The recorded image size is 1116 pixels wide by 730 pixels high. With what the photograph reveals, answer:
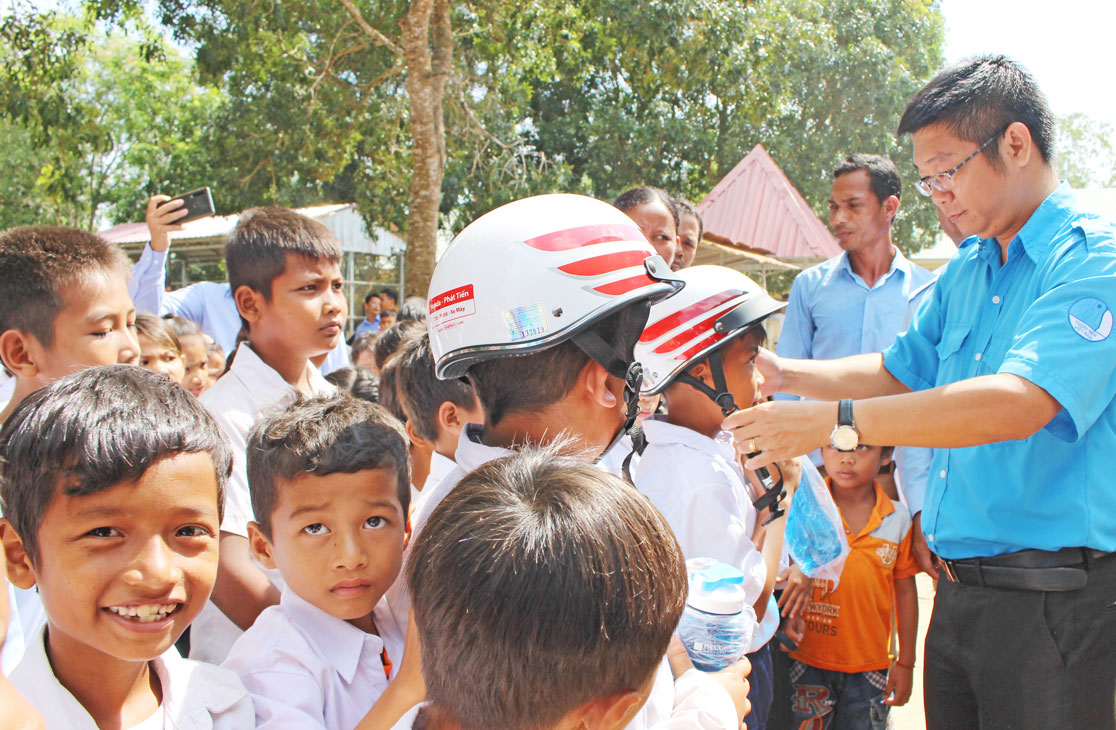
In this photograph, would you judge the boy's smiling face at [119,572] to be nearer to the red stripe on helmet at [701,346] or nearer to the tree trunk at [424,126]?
the red stripe on helmet at [701,346]

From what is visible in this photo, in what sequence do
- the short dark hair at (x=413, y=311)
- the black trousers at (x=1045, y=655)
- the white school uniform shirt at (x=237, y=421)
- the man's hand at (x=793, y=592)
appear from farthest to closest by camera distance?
the short dark hair at (x=413, y=311)
the man's hand at (x=793, y=592)
the black trousers at (x=1045, y=655)
the white school uniform shirt at (x=237, y=421)

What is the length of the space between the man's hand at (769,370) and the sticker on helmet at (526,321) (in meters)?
1.47

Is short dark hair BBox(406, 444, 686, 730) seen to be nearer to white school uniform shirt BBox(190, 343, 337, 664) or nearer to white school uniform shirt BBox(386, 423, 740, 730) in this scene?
white school uniform shirt BBox(386, 423, 740, 730)

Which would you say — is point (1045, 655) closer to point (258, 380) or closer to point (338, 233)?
point (258, 380)

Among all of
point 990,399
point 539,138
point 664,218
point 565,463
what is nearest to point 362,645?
point 565,463

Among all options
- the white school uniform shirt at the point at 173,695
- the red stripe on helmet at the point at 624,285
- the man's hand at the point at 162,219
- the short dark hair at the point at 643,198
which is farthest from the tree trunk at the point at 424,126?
the white school uniform shirt at the point at 173,695

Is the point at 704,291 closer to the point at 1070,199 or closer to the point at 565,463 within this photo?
the point at 1070,199

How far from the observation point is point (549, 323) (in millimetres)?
1835

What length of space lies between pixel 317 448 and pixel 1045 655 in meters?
2.26

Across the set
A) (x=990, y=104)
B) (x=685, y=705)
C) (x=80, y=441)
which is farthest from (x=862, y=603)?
(x=80, y=441)

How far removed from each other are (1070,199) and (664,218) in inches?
80.9

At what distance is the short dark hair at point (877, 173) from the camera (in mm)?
4930

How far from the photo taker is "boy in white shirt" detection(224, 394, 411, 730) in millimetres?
1897

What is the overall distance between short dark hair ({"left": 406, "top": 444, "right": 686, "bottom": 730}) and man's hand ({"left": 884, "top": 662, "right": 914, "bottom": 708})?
110 inches
